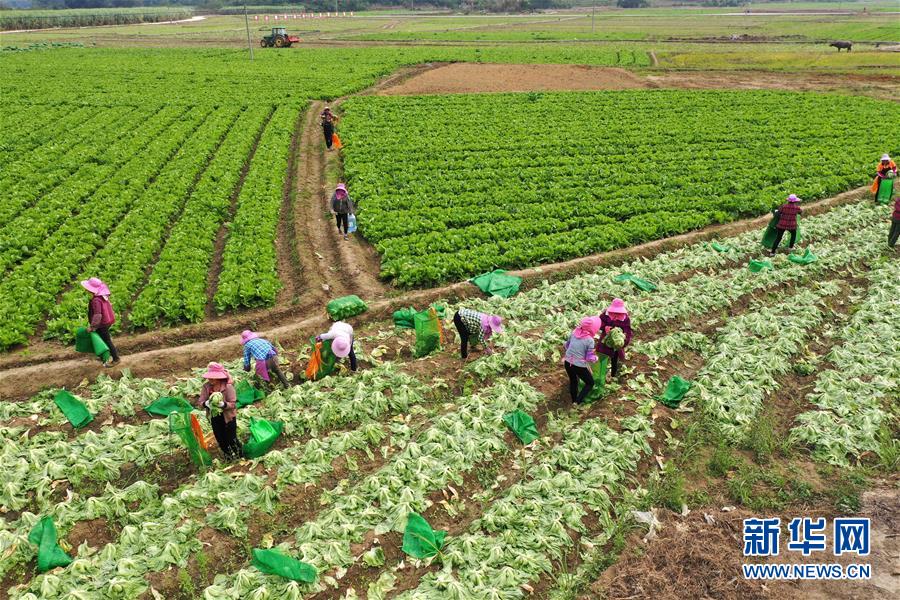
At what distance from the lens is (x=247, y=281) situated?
601 inches

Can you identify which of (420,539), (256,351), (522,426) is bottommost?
(420,539)

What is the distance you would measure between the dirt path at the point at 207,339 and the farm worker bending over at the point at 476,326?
3.29m

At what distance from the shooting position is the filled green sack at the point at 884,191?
68.6 ft

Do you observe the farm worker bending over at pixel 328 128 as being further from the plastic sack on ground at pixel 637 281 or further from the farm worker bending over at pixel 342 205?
the plastic sack on ground at pixel 637 281

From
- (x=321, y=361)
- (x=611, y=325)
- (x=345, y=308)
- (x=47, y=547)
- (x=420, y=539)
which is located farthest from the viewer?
(x=345, y=308)

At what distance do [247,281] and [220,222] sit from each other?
5.22 meters

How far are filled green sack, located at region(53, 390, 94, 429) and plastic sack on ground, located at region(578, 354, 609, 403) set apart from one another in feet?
29.4

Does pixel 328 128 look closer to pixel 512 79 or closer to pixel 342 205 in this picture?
pixel 342 205

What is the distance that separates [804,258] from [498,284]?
342 inches

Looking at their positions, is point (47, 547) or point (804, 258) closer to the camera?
point (47, 547)

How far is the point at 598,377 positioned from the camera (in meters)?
11.0

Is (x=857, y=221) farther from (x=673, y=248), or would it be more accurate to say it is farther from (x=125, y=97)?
(x=125, y=97)

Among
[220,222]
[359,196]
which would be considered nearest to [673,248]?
[359,196]

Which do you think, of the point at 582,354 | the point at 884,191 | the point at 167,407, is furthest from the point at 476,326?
the point at 884,191
